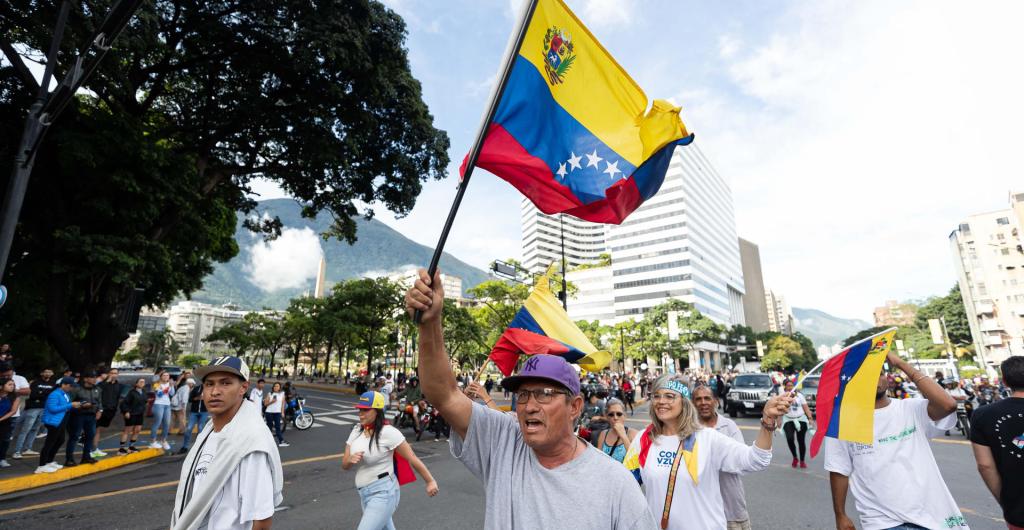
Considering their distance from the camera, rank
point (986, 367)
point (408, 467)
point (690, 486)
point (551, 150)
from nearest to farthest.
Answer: point (690, 486) < point (551, 150) < point (408, 467) < point (986, 367)

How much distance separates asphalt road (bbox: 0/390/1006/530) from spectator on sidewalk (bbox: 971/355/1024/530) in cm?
320

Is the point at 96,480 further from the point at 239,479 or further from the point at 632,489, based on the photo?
the point at 632,489

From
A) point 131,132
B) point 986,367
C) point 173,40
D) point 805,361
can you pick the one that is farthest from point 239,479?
point 805,361

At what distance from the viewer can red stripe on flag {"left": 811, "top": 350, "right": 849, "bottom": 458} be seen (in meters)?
3.37

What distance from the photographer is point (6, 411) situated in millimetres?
8805

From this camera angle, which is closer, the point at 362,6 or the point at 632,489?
the point at 632,489

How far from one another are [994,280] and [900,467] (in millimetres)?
93789

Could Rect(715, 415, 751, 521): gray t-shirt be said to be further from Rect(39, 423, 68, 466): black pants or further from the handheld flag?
Rect(39, 423, 68, 466): black pants

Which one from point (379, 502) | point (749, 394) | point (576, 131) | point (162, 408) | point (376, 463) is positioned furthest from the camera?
point (749, 394)

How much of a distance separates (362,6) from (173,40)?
602 centimetres

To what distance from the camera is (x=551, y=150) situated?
3.62 m

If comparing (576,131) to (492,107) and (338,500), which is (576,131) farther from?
(338,500)

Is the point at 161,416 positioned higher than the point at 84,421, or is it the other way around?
the point at 84,421

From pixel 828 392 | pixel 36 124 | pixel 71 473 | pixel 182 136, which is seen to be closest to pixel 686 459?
pixel 828 392
